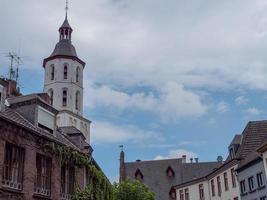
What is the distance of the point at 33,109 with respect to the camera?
23.3 meters

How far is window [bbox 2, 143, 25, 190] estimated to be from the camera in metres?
19.0

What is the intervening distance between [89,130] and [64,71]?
41.2 feet

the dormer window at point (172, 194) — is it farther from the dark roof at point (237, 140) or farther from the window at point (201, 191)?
the dark roof at point (237, 140)

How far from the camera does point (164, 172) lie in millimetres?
66062

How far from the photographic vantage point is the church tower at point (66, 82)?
261 ft

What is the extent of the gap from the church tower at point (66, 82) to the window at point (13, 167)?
58.1 metres

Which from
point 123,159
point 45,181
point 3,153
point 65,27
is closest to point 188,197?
point 123,159

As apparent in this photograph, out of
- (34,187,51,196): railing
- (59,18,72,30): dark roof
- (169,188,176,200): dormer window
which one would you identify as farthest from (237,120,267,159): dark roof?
(59,18,72,30): dark roof

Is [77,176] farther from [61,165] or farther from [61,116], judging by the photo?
[61,116]

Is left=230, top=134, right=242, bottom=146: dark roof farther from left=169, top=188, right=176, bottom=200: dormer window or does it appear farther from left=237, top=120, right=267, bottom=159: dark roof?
left=169, top=188, right=176, bottom=200: dormer window

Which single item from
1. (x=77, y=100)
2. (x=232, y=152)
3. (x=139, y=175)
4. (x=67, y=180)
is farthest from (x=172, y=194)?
(x=67, y=180)

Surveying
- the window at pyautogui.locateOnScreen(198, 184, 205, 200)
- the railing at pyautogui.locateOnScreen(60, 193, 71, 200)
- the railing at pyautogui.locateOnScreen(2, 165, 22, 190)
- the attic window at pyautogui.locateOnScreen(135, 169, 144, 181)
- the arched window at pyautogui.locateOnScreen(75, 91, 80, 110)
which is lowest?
the railing at pyautogui.locateOnScreen(60, 193, 71, 200)

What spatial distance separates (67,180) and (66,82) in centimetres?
5786

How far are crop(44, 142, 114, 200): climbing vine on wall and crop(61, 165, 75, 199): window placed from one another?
1.07 feet
